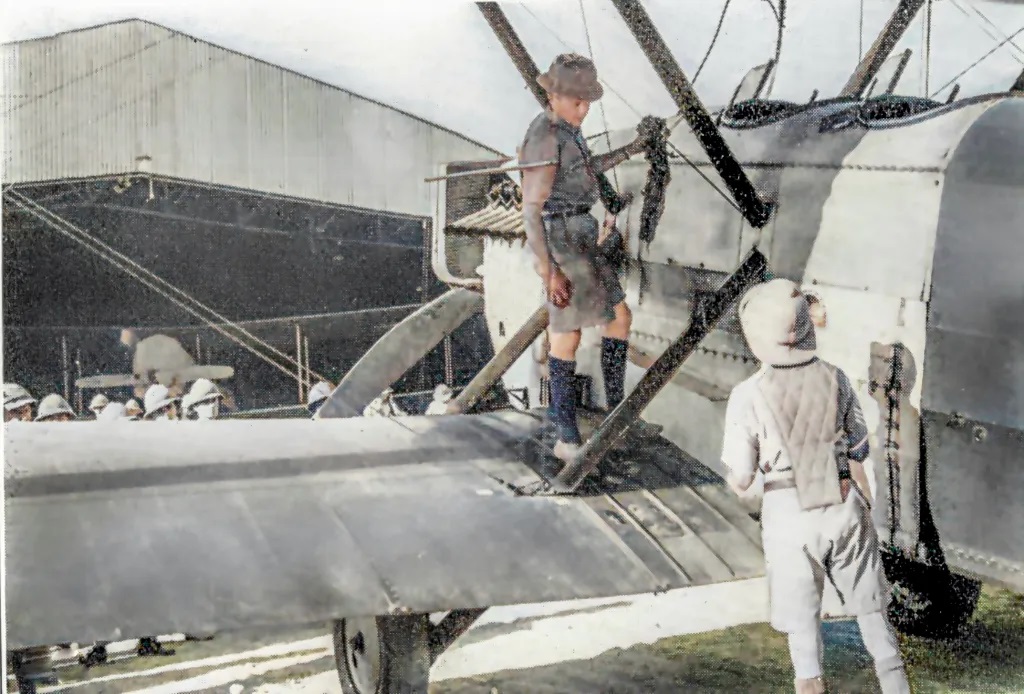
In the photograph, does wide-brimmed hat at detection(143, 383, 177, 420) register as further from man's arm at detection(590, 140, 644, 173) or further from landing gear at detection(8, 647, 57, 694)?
man's arm at detection(590, 140, 644, 173)

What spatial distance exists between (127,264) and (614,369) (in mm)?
1845

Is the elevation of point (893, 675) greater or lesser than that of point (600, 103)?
lesser

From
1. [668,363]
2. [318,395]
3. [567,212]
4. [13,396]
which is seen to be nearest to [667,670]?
[668,363]

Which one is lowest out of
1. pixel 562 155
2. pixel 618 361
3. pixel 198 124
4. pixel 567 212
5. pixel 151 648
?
pixel 151 648

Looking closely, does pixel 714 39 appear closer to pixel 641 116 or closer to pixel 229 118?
pixel 641 116

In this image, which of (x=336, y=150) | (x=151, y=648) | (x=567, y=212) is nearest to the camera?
(x=567, y=212)

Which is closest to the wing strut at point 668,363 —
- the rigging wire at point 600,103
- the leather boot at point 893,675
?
the rigging wire at point 600,103

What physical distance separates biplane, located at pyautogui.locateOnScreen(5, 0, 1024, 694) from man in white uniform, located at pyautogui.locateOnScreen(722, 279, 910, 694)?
9 cm

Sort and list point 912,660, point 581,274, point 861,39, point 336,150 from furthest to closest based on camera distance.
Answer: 1. point 912,660
2. point 861,39
3. point 336,150
4. point 581,274

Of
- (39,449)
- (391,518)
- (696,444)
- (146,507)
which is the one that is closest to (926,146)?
(696,444)

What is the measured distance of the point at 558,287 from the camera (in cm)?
328

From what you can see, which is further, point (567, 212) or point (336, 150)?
point (336, 150)

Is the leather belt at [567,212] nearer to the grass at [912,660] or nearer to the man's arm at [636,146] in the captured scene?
the man's arm at [636,146]

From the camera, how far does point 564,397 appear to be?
3.33 metres
